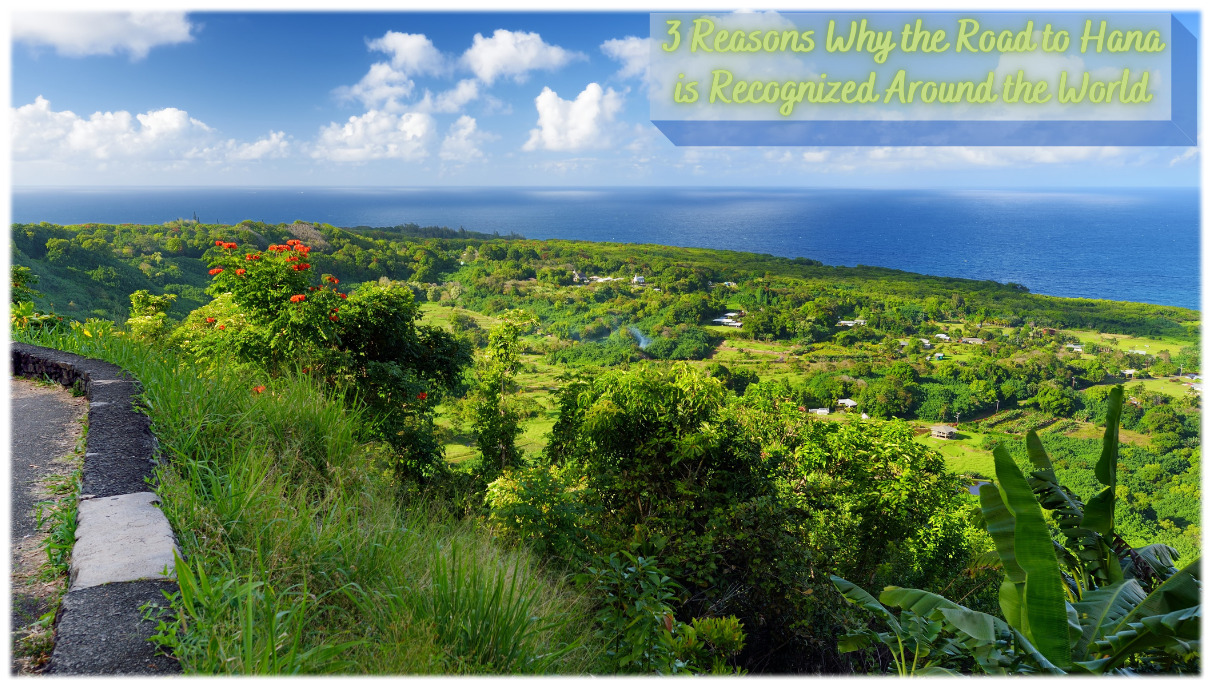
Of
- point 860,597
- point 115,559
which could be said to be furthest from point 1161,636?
point 115,559

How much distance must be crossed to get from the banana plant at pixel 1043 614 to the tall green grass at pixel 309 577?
1.30 metres

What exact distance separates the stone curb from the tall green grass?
6cm

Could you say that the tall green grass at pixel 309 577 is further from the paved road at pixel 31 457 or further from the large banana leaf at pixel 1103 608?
the large banana leaf at pixel 1103 608

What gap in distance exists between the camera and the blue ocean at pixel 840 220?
200 ft

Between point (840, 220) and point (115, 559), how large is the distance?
10507cm

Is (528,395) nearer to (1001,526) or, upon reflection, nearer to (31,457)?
(31,457)

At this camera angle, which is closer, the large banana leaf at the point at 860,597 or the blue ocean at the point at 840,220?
the large banana leaf at the point at 860,597

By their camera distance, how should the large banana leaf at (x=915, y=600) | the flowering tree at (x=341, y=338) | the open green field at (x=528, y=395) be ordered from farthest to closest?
the open green field at (x=528, y=395) → the flowering tree at (x=341, y=338) → the large banana leaf at (x=915, y=600)

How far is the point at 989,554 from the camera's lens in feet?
12.6

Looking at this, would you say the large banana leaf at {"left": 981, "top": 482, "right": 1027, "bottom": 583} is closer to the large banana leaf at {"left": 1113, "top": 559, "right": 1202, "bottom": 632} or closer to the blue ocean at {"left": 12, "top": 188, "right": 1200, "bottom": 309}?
the large banana leaf at {"left": 1113, "top": 559, "right": 1202, "bottom": 632}

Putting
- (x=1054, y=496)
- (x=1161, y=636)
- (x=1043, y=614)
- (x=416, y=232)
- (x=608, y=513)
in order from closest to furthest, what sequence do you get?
(x=1161, y=636) < (x=1043, y=614) < (x=1054, y=496) < (x=608, y=513) < (x=416, y=232)

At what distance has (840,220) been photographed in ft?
320

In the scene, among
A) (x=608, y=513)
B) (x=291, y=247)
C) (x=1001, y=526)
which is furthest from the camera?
(x=608, y=513)

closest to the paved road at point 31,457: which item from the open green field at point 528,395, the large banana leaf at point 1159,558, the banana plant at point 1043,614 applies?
the banana plant at point 1043,614
